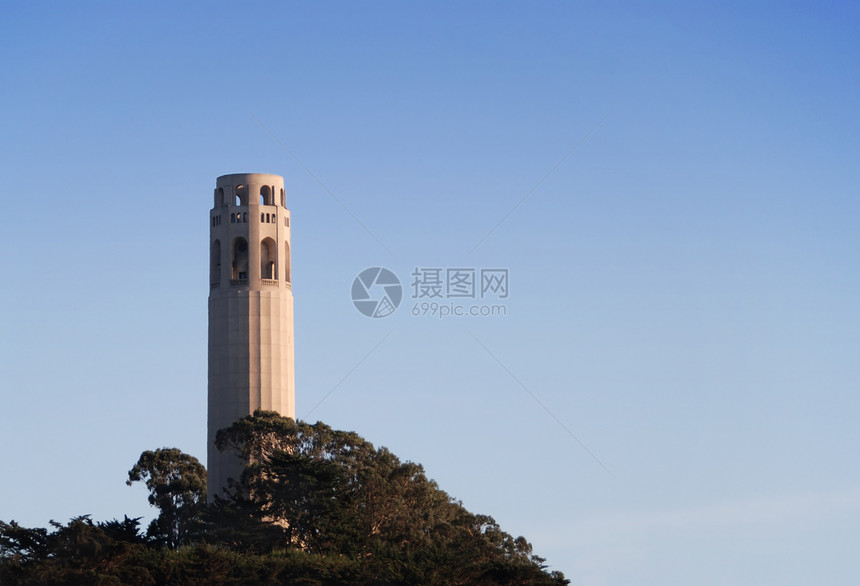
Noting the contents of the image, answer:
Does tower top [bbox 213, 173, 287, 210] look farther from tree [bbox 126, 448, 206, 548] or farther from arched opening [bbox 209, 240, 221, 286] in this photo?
tree [bbox 126, 448, 206, 548]

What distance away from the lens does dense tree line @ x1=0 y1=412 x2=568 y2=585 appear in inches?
2788

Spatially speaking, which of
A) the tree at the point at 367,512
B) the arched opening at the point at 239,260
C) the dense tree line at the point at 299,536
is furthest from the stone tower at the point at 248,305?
the tree at the point at 367,512

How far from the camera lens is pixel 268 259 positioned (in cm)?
10919

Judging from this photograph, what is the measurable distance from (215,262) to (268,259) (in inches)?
147

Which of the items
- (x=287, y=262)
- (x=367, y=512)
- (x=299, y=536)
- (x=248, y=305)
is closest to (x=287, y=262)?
(x=287, y=262)

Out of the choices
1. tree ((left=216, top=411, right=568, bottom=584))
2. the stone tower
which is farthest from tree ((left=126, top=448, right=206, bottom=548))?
tree ((left=216, top=411, right=568, bottom=584))

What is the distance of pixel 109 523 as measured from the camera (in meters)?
74.4

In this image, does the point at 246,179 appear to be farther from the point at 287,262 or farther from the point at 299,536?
the point at 299,536

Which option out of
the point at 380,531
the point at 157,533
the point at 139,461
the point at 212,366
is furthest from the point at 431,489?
the point at 139,461

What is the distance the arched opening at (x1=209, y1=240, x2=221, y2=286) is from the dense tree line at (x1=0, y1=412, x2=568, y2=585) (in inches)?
552

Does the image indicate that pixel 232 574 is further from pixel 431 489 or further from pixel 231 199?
pixel 231 199

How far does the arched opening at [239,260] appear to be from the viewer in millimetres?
108438

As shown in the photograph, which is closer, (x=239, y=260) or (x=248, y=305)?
(x=248, y=305)

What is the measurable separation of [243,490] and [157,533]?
42.8ft
